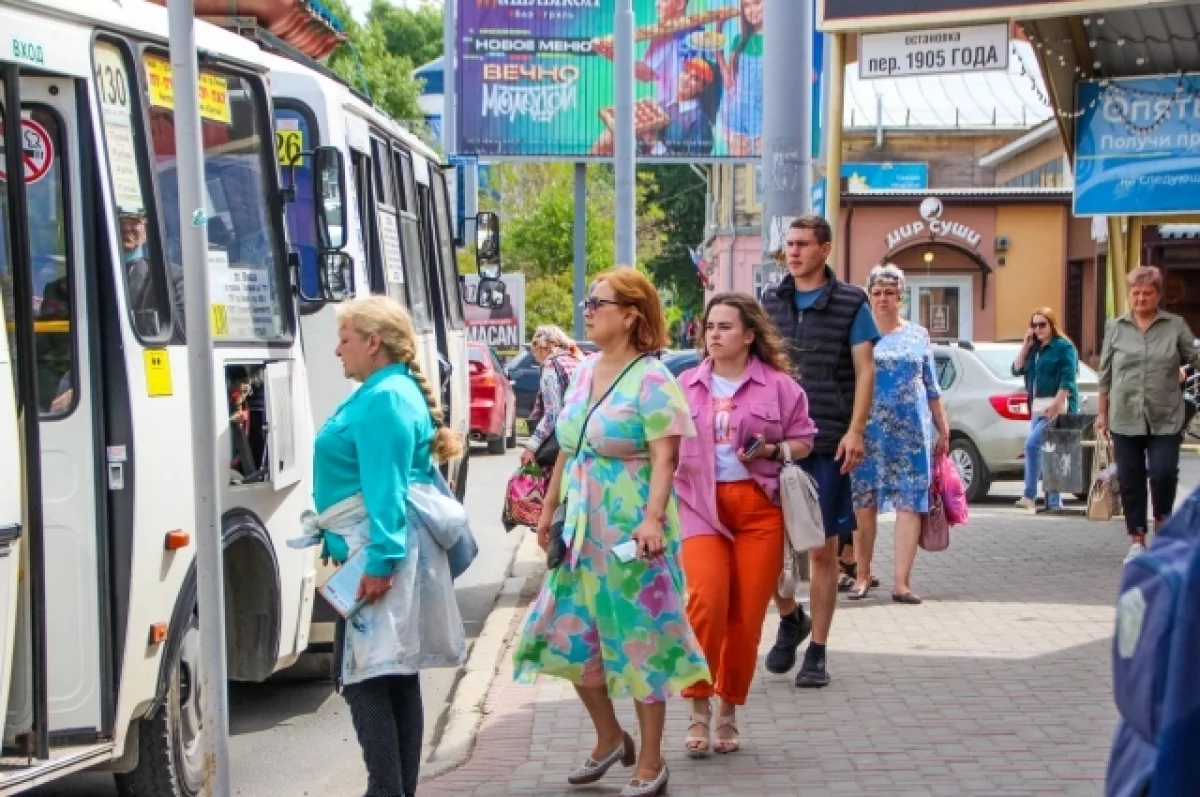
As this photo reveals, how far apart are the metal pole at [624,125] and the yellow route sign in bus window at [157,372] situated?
15.5 meters

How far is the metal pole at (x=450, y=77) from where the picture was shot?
1427 inches

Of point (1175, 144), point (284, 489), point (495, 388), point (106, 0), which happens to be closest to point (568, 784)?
point (284, 489)

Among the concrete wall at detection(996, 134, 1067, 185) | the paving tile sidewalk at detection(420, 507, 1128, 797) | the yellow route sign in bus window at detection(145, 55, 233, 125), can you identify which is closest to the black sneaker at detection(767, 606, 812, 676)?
the paving tile sidewalk at detection(420, 507, 1128, 797)

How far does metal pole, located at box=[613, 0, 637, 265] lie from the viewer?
874 inches

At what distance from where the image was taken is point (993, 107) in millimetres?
55438

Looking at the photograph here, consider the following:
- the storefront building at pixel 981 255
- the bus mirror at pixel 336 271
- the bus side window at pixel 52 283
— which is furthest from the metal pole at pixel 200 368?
the storefront building at pixel 981 255

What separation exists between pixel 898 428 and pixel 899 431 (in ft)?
0.08

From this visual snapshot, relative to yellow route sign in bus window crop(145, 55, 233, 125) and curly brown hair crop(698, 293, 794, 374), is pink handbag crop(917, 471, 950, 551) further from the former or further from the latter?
yellow route sign in bus window crop(145, 55, 233, 125)

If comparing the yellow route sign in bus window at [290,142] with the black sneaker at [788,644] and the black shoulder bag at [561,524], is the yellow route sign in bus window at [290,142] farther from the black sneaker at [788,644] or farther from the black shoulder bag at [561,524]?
the black sneaker at [788,644]

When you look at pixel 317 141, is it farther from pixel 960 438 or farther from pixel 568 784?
pixel 960 438

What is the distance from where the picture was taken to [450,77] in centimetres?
3641

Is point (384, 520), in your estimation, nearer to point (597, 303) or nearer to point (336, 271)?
point (597, 303)

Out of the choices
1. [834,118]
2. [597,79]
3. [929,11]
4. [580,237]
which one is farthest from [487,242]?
[597,79]

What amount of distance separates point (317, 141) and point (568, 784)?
11.7ft
